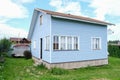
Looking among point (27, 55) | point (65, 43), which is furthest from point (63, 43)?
point (27, 55)

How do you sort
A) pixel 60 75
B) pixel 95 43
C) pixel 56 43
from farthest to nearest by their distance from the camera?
pixel 95 43
pixel 56 43
pixel 60 75

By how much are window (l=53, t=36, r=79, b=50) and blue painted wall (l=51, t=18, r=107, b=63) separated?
1.18 feet

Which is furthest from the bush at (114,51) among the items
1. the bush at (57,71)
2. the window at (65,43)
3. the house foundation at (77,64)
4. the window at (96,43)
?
the bush at (57,71)

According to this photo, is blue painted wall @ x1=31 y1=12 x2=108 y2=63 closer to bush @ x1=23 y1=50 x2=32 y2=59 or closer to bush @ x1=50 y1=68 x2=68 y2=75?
bush @ x1=50 y1=68 x2=68 y2=75

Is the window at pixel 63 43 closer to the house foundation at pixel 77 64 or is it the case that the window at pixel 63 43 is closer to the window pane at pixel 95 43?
the house foundation at pixel 77 64

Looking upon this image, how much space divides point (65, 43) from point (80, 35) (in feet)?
6.46

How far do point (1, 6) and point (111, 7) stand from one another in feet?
48.8

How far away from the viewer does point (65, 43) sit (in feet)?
50.6

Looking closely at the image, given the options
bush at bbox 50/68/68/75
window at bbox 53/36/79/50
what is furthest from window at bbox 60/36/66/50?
bush at bbox 50/68/68/75

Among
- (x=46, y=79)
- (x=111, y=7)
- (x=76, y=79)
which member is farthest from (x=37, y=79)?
(x=111, y=7)

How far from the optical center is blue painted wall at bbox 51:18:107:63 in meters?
14.9

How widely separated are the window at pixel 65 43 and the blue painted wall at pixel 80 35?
0.36 m

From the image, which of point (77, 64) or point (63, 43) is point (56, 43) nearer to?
point (63, 43)

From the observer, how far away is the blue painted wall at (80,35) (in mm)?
14930
